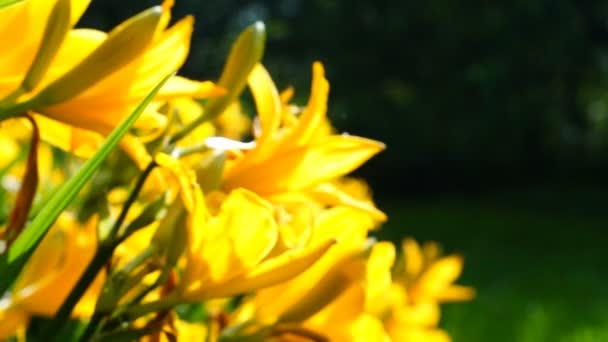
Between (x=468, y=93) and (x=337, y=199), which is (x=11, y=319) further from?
(x=468, y=93)

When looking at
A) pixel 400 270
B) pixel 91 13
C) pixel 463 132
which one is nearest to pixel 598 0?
pixel 463 132

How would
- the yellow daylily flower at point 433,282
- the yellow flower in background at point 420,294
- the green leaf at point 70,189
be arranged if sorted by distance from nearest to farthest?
the green leaf at point 70,189 → the yellow flower in background at point 420,294 → the yellow daylily flower at point 433,282

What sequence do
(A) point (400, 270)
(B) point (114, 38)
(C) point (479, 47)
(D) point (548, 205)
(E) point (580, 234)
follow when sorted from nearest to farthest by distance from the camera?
(B) point (114, 38), (A) point (400, 270), (E) point (580, 234), (D) point (548, 205), (C) point (479, 47)

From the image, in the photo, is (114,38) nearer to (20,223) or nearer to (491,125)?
(20,223)

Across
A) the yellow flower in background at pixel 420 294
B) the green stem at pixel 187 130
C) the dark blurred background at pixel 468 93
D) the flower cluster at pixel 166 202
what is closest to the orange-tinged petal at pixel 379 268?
the flower cluster at pixel 166 202

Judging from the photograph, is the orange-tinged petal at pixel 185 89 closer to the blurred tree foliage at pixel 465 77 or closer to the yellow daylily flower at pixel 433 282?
the yellow daylily flower at pixel 433 282

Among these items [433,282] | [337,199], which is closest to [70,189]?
[337,199]
